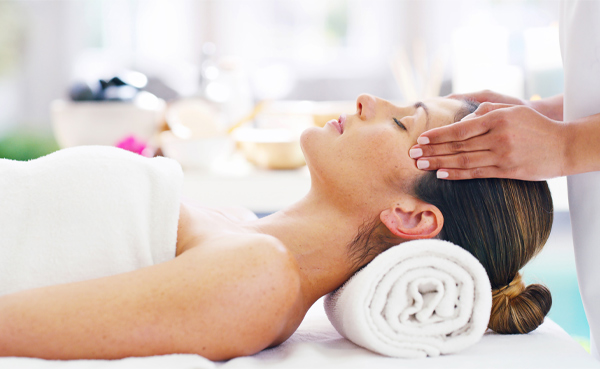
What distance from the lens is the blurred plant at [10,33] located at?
3037mm

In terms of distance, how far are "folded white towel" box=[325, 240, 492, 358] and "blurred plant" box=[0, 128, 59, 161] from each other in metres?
2.42

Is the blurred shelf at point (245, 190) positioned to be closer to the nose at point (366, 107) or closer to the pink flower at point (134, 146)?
the pink flower at point (134, 146)

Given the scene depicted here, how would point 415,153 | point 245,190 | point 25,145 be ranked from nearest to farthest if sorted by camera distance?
1. point 415,153
2. point 245,190
3. point 25,145

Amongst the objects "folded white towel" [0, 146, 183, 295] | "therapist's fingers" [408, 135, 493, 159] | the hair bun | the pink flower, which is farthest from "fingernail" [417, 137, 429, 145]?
the pink flower

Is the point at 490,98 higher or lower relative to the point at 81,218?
higher

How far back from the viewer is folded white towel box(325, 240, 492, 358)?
0.80 meters

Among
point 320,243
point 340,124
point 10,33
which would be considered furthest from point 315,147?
point 10,33

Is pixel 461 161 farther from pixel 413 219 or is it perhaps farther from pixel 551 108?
pixel 551 108

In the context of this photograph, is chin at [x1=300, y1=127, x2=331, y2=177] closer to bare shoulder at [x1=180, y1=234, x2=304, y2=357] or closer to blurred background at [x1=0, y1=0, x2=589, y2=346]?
bare shoulder at [x1=180, y1=234, x2=304, y2=357]

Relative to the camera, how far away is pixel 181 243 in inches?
34.9

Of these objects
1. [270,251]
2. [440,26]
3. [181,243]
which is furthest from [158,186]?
[440,26]

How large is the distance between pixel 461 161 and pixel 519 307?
0.30 metres

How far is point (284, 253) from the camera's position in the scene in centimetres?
81

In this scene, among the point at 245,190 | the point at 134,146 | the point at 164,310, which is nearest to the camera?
the point at 164,310
